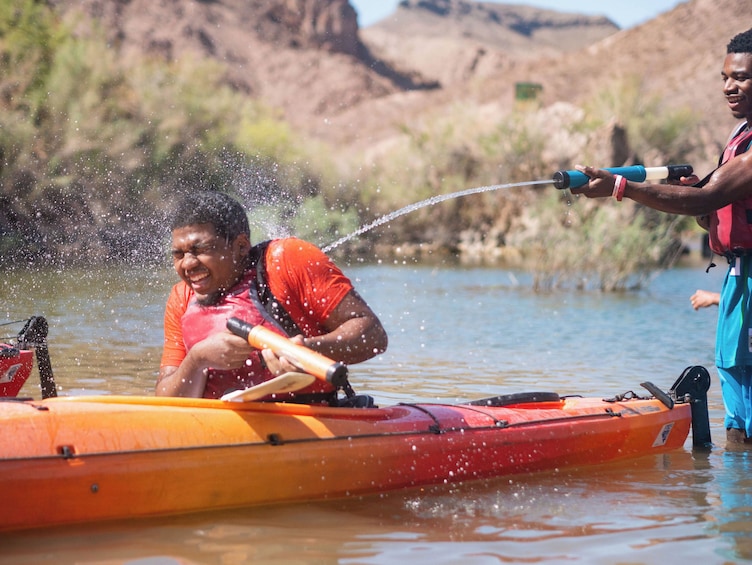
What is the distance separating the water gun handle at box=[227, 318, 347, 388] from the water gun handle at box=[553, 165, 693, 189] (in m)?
1.52

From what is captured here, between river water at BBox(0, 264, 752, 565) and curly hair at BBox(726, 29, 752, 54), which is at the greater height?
curly hair at BBox(726, 29, 752, 54)

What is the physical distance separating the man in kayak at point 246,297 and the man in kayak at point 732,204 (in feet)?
4.30

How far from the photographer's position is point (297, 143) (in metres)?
32.6

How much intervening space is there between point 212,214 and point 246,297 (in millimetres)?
371

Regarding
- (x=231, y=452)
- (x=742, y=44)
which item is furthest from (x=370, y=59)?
(x=231, y=452)

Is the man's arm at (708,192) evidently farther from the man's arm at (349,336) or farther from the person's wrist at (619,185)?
the man's arm at (349,336)

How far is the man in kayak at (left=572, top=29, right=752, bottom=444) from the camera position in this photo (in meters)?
4.67

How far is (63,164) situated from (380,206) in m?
12.6

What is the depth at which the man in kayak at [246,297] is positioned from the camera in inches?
165

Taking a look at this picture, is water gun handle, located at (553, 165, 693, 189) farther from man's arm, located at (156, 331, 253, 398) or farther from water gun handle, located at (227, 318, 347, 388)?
man's arm, located at (156, 331, 253, 398)

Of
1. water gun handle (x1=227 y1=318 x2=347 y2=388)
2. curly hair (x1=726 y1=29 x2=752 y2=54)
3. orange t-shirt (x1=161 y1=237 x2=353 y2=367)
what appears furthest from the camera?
curly hair (x1=726 y1=29 x2=752 y2=54)

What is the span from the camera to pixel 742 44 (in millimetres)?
4785

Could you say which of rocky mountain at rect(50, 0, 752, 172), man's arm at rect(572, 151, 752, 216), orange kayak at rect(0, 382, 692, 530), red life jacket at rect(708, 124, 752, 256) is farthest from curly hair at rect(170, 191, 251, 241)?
rocky mountain at rect(50, 0, 752, 172)

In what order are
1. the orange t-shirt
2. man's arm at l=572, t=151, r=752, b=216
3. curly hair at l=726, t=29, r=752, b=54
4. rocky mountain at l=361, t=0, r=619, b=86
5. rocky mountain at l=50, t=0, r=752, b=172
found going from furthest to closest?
rocky mountain at l=361, t=0, r=619, b=86 → rocky mountain at l=50, t=0, r=752, b=172 → curly hair at l=726, t=29, r=752, b=54 → man's arm at l=572, t=151, r=752, b=216 → the orange t-shirt
